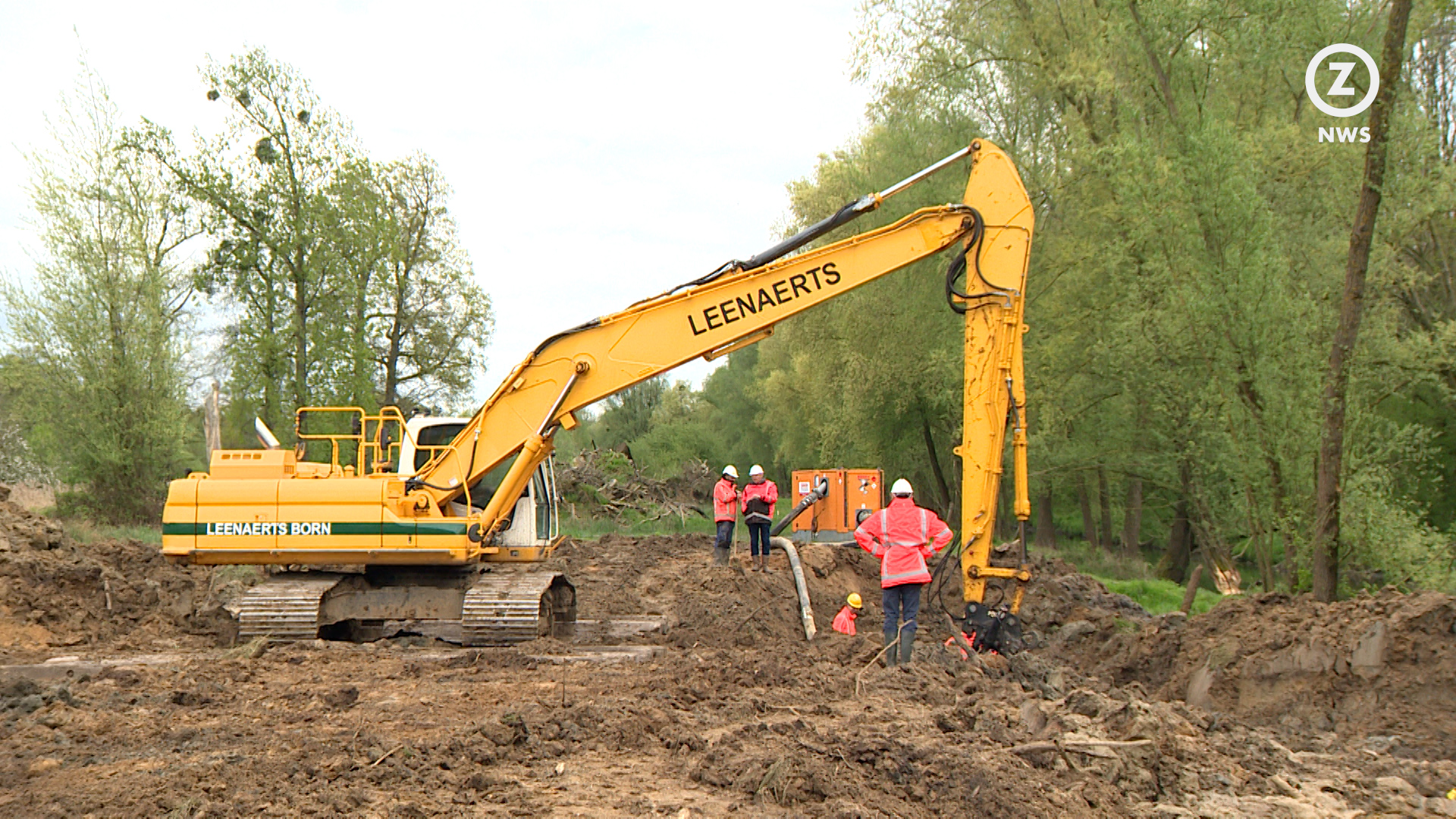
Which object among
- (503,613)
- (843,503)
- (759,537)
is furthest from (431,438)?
(843,503)

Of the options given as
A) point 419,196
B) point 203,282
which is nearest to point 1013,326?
point 203,282

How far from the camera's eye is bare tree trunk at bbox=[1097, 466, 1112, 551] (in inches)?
867

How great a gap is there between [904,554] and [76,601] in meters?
9.88

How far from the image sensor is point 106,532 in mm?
20984

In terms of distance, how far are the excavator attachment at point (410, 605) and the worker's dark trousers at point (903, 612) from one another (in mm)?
3281

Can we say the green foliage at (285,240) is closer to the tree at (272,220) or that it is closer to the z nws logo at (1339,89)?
the tree at (272,220)

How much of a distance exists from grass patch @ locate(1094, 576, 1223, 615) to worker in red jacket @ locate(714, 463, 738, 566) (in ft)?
19.0

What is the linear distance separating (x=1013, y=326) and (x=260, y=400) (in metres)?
22.7

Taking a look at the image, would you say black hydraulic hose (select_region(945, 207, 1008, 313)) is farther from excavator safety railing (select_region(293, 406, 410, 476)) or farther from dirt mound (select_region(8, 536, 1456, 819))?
excavator safety railing (select_region(293, 406, 410, 476))

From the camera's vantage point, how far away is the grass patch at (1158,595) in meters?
16.1

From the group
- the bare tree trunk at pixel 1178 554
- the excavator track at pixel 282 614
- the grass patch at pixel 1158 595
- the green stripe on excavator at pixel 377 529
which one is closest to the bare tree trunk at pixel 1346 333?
the grass patch at pixel 1158 595

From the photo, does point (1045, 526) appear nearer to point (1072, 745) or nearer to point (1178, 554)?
point (1178, 554)

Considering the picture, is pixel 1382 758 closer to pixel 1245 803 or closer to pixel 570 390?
pixel 1245 803

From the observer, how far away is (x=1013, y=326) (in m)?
9.69
